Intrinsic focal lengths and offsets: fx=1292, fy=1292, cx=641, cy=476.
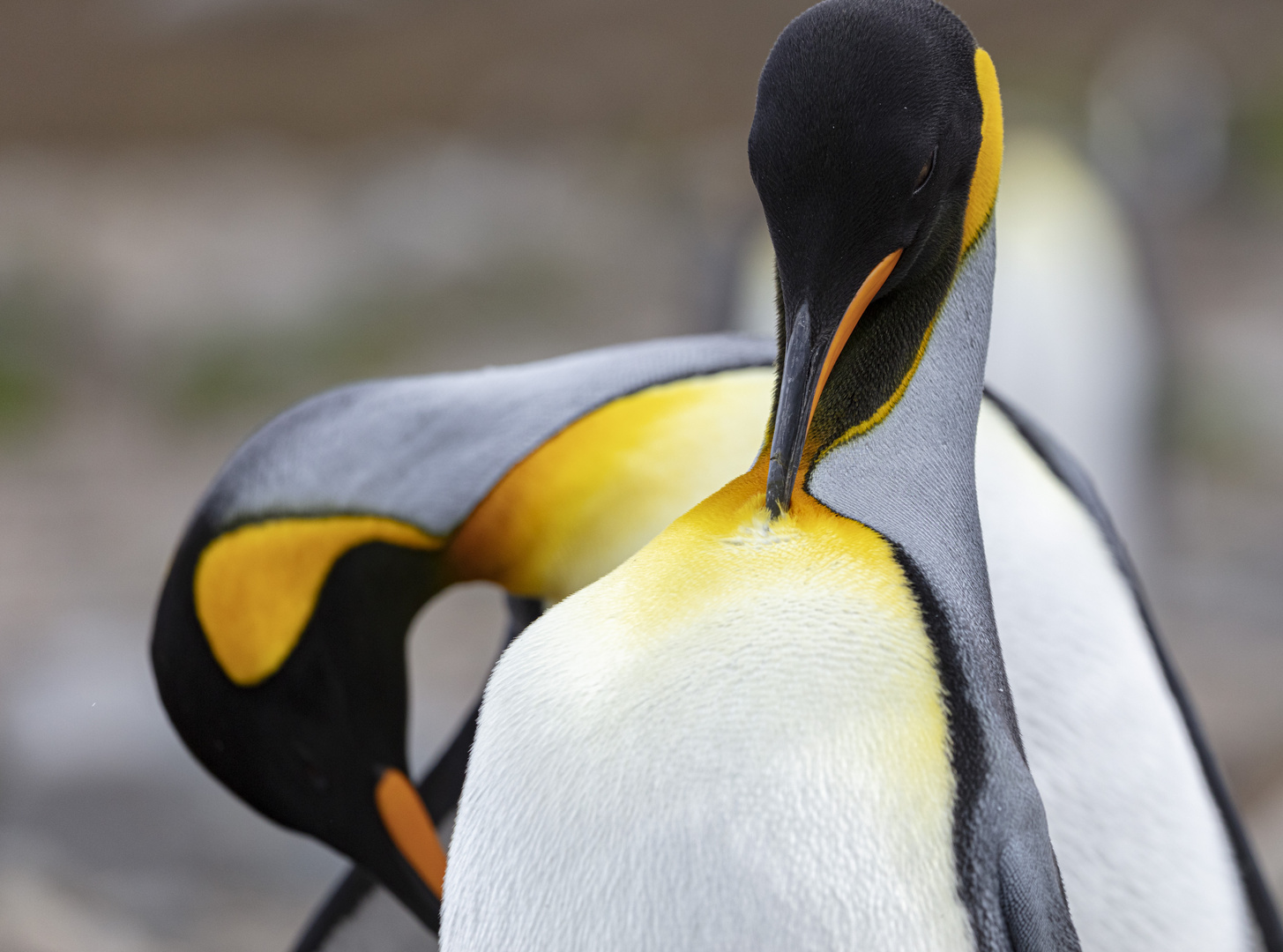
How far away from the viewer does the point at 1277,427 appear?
4.36 m

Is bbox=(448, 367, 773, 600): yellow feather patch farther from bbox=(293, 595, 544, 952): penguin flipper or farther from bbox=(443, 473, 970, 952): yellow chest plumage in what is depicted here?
bbox=(443, 473, 970, 952): yellow chest plumage

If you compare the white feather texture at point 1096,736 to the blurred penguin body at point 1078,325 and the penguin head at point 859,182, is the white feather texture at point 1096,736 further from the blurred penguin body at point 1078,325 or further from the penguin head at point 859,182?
the blurred penguin body at point 1078,325

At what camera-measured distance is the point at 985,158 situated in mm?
737

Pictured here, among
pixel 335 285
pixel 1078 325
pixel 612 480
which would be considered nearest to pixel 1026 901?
pixel 612 480

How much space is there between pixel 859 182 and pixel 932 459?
17 cm

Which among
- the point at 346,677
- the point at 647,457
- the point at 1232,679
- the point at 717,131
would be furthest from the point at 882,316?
the point at 717,131

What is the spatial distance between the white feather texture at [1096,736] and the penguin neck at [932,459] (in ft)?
0.72

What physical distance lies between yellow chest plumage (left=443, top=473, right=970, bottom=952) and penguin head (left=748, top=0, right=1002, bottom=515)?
0.23 ft

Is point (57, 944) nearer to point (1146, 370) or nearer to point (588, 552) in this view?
point (588, 552)

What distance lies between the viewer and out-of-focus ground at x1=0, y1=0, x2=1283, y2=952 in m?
2.67

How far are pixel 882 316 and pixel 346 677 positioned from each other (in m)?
0.64

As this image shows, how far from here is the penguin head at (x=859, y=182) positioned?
643 mm

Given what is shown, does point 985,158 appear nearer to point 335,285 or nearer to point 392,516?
point 392,516

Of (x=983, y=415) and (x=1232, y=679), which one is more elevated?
(x=983, y=415)
